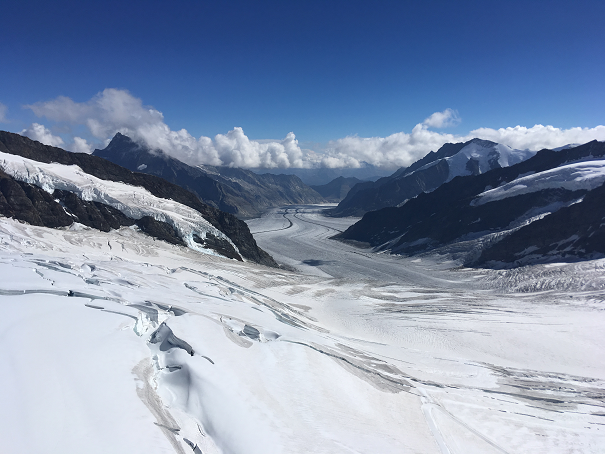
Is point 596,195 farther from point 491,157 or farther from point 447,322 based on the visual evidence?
point 491,157

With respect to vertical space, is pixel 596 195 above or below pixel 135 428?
above

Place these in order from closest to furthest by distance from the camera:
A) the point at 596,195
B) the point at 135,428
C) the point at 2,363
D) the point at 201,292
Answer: the point at 135,428 → the point at 2,363 → the point at 201,292 → the point at 596,195

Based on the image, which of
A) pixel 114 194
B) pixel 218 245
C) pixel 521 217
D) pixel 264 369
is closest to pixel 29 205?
pixel 114 194

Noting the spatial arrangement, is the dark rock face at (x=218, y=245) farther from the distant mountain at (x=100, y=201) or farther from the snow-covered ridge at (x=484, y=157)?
the snow-covered ridge at (x=484, y=157)

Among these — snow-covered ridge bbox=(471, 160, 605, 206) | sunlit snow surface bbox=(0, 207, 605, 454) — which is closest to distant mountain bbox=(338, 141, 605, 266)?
snow-covered ridge bbox=(471, 160, 605, 206)

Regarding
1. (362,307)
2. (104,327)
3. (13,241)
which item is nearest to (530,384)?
(362,307)

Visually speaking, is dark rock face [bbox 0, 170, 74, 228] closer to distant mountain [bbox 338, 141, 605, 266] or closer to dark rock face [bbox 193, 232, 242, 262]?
dark rock face [bbox 193, 232, 242, 262]
